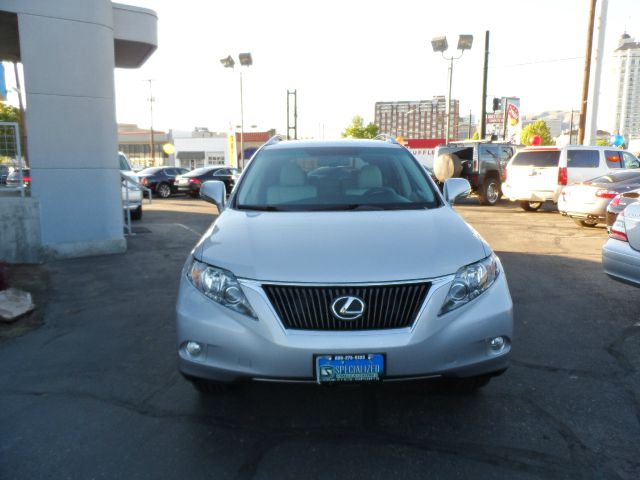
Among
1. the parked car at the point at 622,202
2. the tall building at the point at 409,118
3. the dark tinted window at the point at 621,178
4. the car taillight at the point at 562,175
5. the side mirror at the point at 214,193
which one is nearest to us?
the side mirror at the point at 214,193

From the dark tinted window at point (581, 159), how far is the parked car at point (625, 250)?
33.2 feet

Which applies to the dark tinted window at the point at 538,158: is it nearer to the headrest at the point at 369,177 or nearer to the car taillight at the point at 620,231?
the car taillight at the point at 620,231

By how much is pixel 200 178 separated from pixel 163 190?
220 centimetres

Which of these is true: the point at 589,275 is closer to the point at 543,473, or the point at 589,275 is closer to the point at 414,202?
the point at 414,202

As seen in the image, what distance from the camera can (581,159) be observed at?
14.4 meters

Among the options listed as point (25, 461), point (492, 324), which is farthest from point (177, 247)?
point (492, 324)

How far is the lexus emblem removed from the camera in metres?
2.62

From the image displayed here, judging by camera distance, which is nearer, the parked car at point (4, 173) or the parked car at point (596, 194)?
the parked car at point (4, 173)

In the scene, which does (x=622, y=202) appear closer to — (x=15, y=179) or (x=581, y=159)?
(x=581, y=159)

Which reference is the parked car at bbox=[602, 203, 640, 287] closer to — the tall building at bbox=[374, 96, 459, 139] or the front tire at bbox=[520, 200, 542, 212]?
the front tire at bbox=[520, 200, 542, 212]

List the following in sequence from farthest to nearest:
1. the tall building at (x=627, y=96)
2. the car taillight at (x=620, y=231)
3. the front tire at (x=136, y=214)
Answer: the tall building at (x=627, y=96) → the front tire at (x=136, y=214) → the car taillight at (x=620, y=231)

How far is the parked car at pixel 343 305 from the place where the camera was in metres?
2.60

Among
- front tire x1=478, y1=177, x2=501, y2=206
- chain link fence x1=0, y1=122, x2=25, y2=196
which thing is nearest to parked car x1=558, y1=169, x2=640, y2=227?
front tire x1=478, y1=177, x2=501, y2=206

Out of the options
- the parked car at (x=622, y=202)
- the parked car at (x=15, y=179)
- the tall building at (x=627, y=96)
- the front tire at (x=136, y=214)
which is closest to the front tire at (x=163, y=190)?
the front tire at (x=136, y=214)
